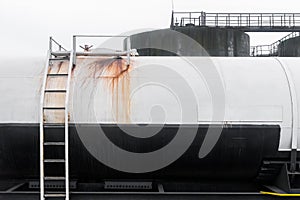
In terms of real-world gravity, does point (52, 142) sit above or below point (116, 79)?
below

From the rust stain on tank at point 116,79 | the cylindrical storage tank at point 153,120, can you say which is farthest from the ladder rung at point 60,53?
the rust stain on tank at point 116,79

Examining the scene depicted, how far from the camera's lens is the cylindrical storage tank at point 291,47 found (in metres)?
23.4

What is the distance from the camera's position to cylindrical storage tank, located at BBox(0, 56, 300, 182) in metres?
4.27

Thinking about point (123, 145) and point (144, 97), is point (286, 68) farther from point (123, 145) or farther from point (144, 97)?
point (123, 145)

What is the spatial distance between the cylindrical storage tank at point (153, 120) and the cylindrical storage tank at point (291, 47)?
20.5 m

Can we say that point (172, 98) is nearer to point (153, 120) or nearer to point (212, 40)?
point (153, 120)

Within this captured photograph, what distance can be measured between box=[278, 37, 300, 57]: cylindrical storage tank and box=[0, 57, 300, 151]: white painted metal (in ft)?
66.7

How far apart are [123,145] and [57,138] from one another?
851 mm

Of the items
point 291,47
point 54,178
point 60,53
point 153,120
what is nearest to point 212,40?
point 291,47

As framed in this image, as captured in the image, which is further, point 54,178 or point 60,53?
point 60,53

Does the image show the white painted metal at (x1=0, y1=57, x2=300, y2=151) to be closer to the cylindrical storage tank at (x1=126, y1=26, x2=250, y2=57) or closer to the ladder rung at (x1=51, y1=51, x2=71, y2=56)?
the ladder rung at (x1=51, y1=51, x2=71, y2=56)

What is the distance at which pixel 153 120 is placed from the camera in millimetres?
4277

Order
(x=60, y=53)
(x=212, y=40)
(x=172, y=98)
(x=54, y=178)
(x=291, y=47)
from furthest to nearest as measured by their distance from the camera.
A: (x=291, y=47)
(x=212, y=40)
(x=60, y=53)
(x=172, y=98)
(x=54, y=178)

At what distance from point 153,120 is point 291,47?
2231 centimetres
